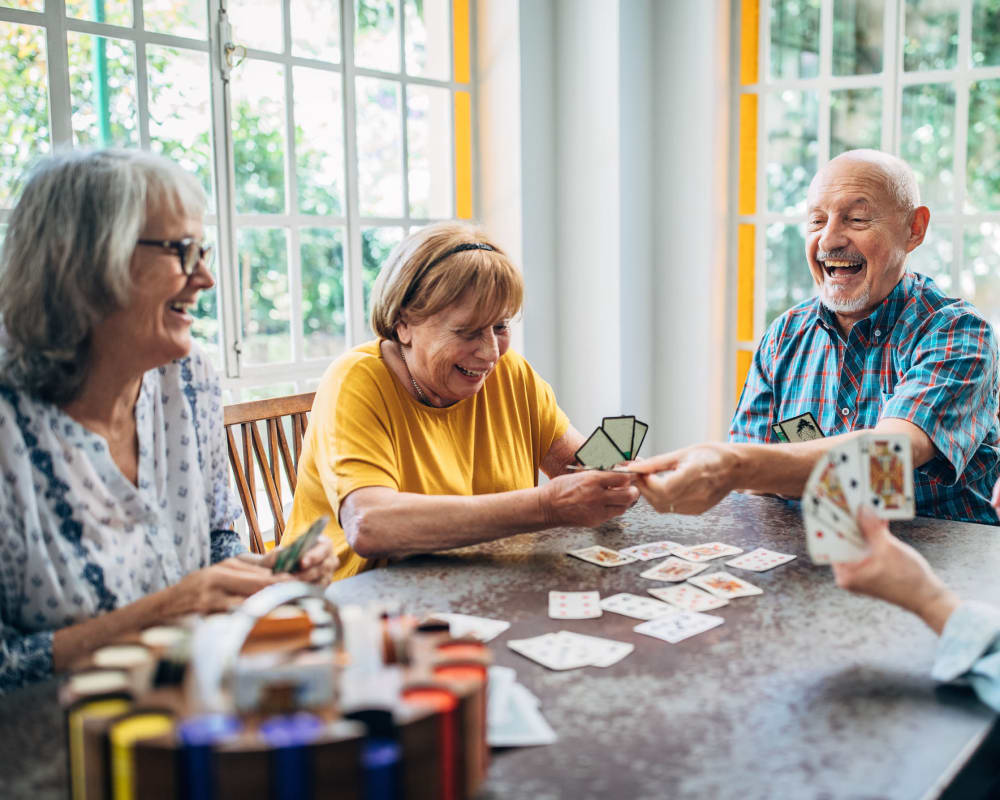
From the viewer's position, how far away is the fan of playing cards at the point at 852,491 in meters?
1.24

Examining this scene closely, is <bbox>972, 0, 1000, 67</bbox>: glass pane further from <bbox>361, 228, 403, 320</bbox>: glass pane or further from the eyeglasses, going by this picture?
the eyeglasses

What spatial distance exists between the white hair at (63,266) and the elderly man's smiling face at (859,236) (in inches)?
66.8

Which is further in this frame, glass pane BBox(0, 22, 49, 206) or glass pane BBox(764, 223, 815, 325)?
glass pane BBox(764, 223, 815, 325)

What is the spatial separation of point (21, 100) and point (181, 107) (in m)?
0.51

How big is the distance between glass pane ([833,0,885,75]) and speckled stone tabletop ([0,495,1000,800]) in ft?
9.00

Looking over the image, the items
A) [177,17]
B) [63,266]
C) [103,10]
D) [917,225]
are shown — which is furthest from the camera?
[177,17]

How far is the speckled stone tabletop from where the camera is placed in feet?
3.33

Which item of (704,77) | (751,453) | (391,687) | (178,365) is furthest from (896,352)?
(704,77)

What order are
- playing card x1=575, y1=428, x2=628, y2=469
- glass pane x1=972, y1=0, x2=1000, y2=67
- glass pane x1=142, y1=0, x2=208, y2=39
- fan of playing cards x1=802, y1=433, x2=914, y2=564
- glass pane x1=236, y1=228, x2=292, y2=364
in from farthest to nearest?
glass pane x1=972, y1=0, x2=1000, y2=67 → glass pane x1=236, y1=228, x2=292, y2=364 → glass pane x1=142, y1=0, x2=208, y2=39 → playing card x1=575, y1=428, x2=628, y2=469 → fan of playing cards x1=802, y1=433, x2=914, y2=564

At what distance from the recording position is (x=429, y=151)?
4.09 metres

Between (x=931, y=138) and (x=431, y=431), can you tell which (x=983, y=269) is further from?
(x=431, y=431)

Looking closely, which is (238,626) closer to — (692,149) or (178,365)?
(178,365)

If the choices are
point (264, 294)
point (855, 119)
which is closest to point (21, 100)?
point (264, 294)

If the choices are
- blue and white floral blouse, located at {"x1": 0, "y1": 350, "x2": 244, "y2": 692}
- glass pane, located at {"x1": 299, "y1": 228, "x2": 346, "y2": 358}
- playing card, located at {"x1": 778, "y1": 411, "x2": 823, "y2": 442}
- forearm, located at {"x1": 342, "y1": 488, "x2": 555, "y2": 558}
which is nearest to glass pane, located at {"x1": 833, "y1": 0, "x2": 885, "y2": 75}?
glass pane, located at {"x1": 299, "y1": 228, "x2": 346, "y2": 358}
